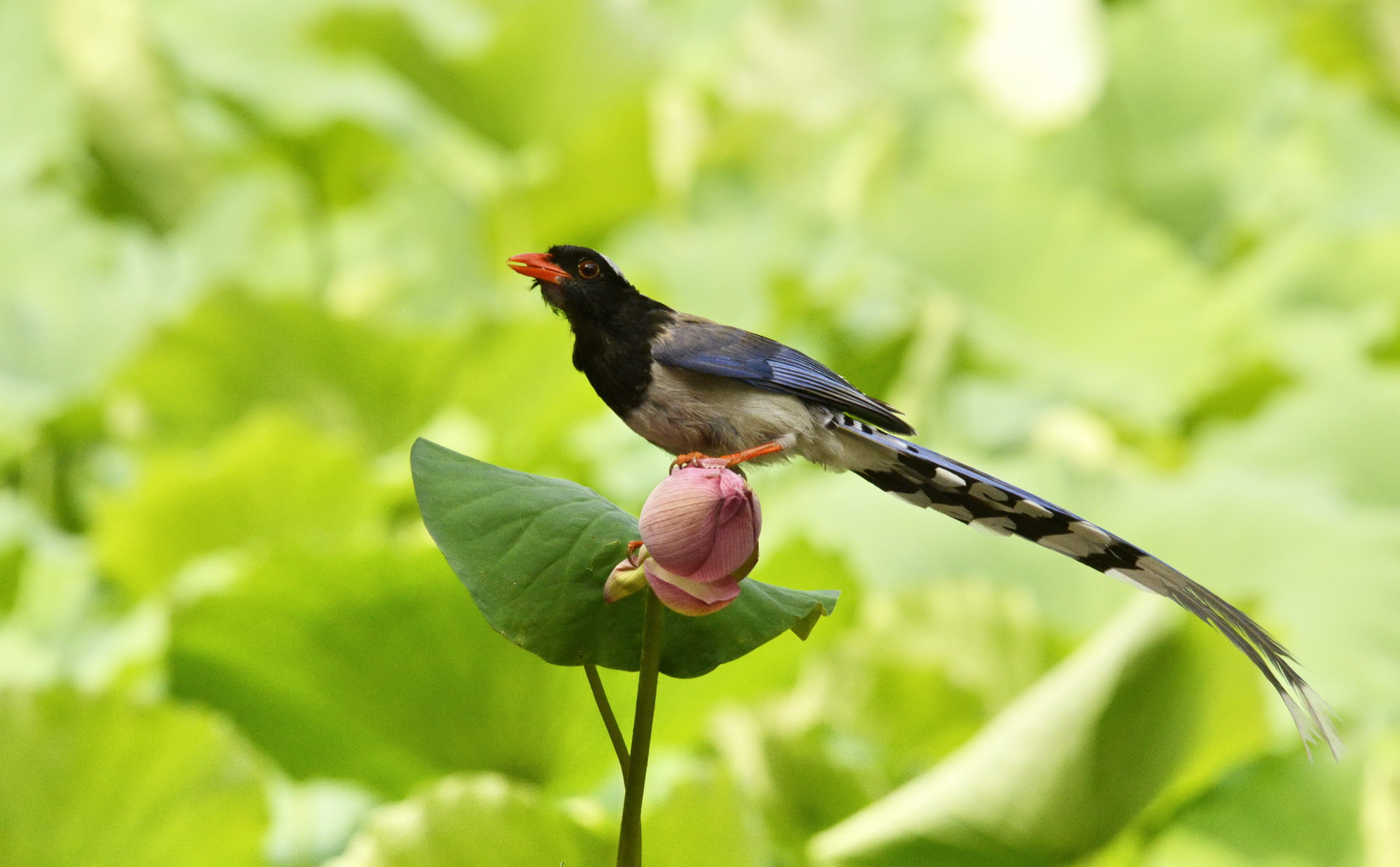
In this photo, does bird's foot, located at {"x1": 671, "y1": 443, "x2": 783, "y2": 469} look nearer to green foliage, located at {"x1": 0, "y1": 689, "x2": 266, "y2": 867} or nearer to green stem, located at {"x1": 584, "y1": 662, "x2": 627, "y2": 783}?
green stem, located at {"x1": 584, "y1": 662, "x2": 627, "y2": 783}

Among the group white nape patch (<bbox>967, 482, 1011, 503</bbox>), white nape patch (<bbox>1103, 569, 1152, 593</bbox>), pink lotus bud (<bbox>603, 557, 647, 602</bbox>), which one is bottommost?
pink lotus bud (<bbox>603, 557, 647, 602</bbox>)

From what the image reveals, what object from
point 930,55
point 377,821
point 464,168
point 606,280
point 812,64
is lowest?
point 377,821

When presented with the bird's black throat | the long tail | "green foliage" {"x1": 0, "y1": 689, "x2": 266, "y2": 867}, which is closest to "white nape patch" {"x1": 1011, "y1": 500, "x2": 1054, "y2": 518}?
the long tail

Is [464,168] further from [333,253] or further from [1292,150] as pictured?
[1292,150]

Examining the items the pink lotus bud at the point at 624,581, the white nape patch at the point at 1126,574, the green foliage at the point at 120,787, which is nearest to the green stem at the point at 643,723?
the pink lotus bud at the point at 624,581

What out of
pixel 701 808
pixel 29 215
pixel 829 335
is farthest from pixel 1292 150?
pixel 701 808

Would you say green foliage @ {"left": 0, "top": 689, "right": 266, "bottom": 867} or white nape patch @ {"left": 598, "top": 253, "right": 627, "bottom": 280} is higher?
white nape patch @ {"left": 598, "top": 253, "right": 627, "bottom": 280}

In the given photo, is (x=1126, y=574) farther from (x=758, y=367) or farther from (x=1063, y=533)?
(x=758, y=367)
